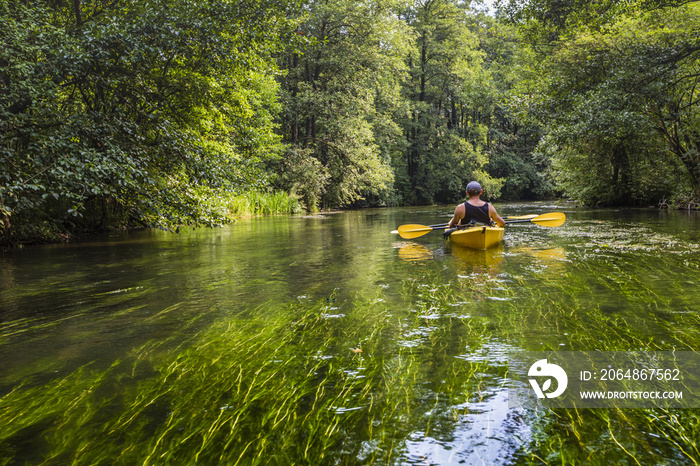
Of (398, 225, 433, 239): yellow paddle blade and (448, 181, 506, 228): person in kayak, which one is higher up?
(448, 181, 506, 228): person in kayak

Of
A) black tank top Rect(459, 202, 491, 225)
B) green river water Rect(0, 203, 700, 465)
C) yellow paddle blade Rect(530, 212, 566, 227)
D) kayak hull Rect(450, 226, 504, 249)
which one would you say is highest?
black tank top Rect(459, 202, 491, 225)

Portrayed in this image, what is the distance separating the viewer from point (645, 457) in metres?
1.98

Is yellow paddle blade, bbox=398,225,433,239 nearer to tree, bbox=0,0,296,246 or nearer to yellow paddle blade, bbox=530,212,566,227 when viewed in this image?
yellow paddle blade, bbox=530,212,566,227

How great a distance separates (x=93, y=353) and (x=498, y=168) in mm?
41577

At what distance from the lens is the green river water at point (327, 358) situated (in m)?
2.13

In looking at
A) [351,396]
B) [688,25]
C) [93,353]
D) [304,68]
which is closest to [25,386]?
[93,353]

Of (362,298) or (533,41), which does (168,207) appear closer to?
(362,298)

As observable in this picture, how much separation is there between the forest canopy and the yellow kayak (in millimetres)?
5077

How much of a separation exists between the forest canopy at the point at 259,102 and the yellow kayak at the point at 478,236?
508 cm

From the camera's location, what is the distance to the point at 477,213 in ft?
30.5

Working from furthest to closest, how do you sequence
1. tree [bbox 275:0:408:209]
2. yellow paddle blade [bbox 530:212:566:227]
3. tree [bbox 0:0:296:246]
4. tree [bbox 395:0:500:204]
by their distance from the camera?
tree [bbox 395:0:500:204], tree [bbox 275:0:408:209], yellow paddle blade [bbox 530:212:566:227], tree [bbox 0:0:296:246]

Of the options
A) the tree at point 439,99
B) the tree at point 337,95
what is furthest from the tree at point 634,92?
the tree at point 439,99

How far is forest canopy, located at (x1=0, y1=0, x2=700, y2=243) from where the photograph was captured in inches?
316

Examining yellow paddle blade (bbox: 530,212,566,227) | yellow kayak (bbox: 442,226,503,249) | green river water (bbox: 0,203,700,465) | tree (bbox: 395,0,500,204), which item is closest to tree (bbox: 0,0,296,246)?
green river water (bbox: 0,203,700,465)
